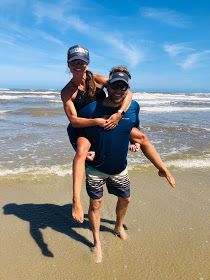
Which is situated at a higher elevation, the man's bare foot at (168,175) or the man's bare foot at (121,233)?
the man's bare foot at (168,175)

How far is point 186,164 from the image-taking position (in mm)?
7746

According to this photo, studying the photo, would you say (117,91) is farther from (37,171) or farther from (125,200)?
(37,171)

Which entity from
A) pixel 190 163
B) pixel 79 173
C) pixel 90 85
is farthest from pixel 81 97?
pixel 190 163

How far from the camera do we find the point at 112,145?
12.5 feet

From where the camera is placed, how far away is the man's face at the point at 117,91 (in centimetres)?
361

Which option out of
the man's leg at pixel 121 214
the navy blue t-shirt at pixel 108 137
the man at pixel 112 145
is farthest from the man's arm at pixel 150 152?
the man's leg at pixel 121 214

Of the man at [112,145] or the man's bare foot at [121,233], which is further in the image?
the man's bare foot at [121,233]

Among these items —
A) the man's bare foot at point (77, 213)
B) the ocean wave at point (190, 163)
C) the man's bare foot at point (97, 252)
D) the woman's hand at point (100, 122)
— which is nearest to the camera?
the man's bare foot at point (77, 213)

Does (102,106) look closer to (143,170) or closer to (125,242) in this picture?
(125,242)

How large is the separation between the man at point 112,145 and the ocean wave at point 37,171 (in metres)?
2.86

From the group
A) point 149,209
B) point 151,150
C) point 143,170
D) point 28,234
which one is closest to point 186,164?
point 143,170

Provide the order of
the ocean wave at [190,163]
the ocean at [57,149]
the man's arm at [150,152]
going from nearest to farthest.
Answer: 1. the man's arm at [150,152]
2. the ocean at [57,149]
3. the ocean wave at [190,163]

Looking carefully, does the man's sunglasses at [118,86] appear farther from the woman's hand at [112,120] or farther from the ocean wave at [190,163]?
the ocean wave at [190,163]

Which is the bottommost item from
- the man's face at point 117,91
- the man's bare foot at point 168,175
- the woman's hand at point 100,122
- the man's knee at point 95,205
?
the man's knee at point 95,205
